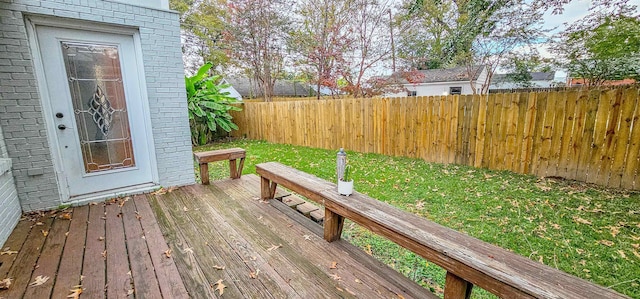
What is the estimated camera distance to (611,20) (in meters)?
7.13

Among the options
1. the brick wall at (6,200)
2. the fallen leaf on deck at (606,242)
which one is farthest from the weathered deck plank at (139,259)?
the fallen leaf on deck at (606,242)

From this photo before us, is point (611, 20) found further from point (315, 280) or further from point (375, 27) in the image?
point (315, 280)

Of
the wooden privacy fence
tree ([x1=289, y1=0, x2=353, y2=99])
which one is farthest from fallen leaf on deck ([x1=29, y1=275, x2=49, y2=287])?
tree ([x1=289, y1=0, x2=353, y2=99])

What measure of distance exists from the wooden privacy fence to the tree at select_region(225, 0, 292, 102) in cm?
536

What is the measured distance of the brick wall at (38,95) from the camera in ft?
9.13

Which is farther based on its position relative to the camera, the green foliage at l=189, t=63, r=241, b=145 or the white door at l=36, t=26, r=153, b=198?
the green foliage at l=189, t=63, r=241, b=145

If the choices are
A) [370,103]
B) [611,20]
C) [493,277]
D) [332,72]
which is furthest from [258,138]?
[611,20]

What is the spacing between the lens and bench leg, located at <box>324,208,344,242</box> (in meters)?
2.43

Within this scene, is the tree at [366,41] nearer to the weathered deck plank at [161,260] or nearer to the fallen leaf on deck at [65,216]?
the weathered deck plank at [161,260]

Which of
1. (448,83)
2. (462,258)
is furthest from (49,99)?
(448,83)

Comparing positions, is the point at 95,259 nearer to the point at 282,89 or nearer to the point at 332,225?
the point at 332,225

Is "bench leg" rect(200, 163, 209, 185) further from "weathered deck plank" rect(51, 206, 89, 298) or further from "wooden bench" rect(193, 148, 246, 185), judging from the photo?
"weathered deck plank" rect(51, 206, 89, 298)

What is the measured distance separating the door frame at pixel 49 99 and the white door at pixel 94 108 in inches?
1.1

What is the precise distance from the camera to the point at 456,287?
1.57 m
